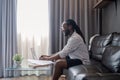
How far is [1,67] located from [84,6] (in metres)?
2.21

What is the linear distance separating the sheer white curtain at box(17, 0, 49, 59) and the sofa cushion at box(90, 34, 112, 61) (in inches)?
48.2

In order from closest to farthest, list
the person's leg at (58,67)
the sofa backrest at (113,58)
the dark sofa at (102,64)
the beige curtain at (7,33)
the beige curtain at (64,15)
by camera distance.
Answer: the dark sofa at (102,64) → the sofa backrest at (113,58) → the person's leg at (58,67) → the beige curtain at (7,33) → the beige curtain at (64,15)

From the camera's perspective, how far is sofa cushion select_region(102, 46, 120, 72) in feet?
Result: 7.84

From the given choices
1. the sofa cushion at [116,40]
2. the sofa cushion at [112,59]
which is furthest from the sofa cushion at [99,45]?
the sofa cushion at [112,59]

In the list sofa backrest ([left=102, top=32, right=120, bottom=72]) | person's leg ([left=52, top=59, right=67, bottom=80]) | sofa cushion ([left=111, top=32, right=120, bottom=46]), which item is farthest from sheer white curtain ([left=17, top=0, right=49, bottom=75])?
sofa backrest ([left=102, top=32, right=120, bottom=72])

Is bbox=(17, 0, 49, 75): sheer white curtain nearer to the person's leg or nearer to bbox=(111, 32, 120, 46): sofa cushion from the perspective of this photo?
the person's leg

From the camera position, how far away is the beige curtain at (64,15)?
4.45 meters

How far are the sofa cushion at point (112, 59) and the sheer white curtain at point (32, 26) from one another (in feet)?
6.63

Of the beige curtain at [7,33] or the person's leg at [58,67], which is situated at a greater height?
the beige curtain at [7,33]

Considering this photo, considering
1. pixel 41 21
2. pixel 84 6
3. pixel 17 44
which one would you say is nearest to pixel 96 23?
pixel 84 6

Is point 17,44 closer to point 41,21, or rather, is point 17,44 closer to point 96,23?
point 41,21

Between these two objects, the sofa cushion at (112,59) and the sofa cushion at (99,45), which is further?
the sofa cushion at (99,45)

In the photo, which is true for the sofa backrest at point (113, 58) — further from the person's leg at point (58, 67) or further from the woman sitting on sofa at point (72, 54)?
the person's leg at point (58, 67)

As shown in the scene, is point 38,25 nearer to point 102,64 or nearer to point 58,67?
point 58,67
